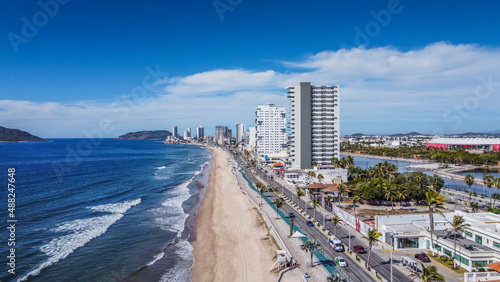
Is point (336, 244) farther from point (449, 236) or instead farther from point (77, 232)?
point (77, 232)

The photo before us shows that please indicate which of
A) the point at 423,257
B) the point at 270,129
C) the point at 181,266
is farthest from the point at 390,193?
the point at 270,129

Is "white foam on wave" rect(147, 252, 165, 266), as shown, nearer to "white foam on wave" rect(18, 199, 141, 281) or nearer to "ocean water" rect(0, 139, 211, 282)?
"ocean water" rect(0, 139, 211, 282)

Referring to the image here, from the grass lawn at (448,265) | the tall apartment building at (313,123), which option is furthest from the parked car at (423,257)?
the tall apartment building at (313,123)

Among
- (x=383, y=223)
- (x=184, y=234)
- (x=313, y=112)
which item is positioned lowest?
(x=184, y=234)

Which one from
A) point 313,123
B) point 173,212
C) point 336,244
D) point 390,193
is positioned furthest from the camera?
point 313,123

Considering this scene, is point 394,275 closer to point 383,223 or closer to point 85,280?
point 383,223

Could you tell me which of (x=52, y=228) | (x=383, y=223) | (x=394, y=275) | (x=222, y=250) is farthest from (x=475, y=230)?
(x=52, y=228)
